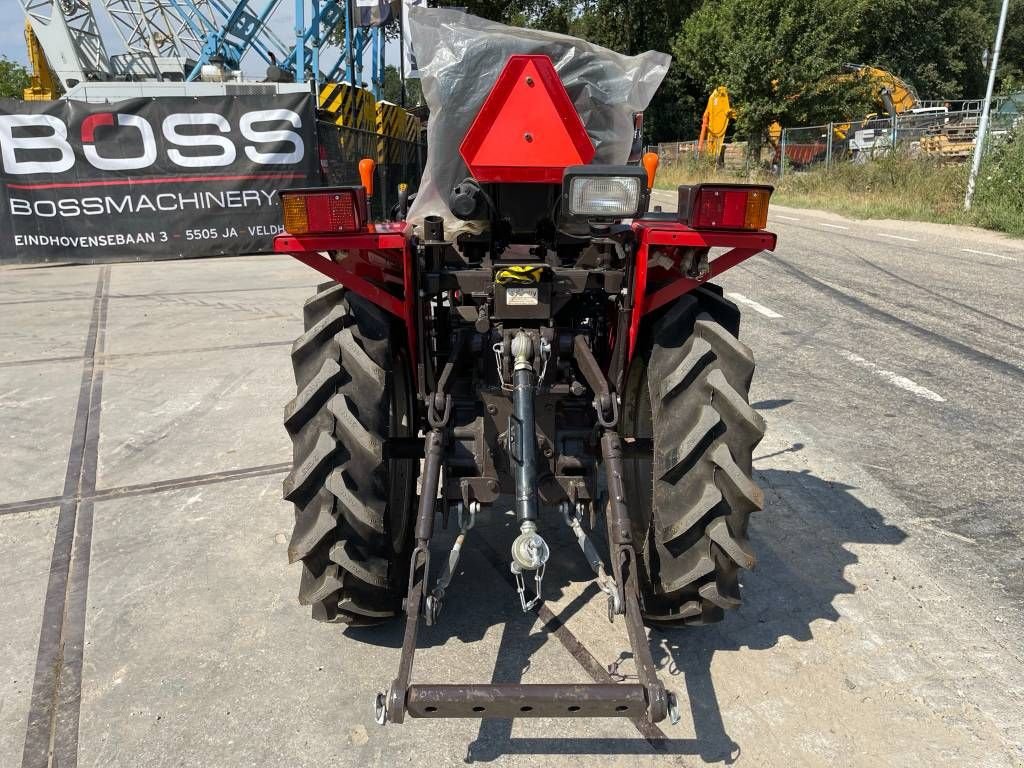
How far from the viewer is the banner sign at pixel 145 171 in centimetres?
1190

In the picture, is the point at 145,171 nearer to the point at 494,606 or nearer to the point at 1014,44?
the point at 494,606

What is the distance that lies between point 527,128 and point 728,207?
75 cm

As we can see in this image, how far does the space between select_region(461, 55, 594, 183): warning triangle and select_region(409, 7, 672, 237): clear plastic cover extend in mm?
335

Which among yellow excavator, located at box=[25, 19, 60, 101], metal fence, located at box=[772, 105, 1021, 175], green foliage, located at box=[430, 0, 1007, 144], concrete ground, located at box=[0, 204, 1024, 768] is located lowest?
concrete ground, located at box=[0, 204, 1024, 768]

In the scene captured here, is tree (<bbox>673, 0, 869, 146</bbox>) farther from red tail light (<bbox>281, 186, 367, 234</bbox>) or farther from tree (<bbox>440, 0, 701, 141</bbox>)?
red tail light (<bbox>281, 186, 367, 234</bbox>)

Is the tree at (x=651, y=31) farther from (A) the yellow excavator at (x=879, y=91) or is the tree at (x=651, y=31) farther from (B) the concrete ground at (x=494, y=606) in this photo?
(B) the concrete ground at (x=494, y=606)

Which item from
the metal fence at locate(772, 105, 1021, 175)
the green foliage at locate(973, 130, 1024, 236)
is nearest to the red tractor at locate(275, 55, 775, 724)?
the green foliage at locate(973, 130, 1024, 236)

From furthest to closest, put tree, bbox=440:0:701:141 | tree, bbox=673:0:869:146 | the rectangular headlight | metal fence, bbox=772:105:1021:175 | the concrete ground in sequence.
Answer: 1. tree, bbox=440:0:701:141
2. tree, bbox=673:0:869:146
3. metal fence, bbox=772:105:1021:175
4. the concrete ground
5. the rectangular headlight

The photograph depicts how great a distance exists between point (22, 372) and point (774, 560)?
628cm

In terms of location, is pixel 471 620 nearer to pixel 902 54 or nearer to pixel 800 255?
pixel 800 255

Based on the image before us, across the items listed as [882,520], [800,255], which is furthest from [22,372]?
[800,255]

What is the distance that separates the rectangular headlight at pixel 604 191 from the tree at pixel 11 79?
50.9m

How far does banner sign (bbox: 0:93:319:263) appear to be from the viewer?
39.0 feet

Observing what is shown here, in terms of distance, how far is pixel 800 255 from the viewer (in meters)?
12.0
